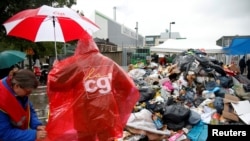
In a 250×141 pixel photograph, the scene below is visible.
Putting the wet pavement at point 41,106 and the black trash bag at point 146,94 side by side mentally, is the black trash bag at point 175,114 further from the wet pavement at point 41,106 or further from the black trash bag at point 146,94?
the wet pavement at point 41,106

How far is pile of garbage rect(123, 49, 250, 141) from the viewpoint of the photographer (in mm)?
5457

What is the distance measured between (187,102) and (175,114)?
1438 mm

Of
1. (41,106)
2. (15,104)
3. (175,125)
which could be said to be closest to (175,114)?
(175,125)

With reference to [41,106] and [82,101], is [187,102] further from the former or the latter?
[82,101]

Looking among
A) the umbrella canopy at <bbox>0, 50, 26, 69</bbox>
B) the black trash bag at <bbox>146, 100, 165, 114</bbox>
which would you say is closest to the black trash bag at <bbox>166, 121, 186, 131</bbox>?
the black trash bag at <bbox>146, 100, 165, 114</bbox>

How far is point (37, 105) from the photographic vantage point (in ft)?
29.9

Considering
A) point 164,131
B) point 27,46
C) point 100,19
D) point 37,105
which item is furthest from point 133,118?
point 100,19

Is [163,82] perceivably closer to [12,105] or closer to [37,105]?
[37,105]

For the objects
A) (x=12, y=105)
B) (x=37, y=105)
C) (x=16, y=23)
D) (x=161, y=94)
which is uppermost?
(x=16, y=23)

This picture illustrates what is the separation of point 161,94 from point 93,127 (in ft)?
16.4

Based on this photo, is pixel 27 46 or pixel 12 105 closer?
pixel 12 105

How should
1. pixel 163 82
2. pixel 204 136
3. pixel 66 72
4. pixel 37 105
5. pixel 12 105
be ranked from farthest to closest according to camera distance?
pixel 37 105 → pixel 163 82 → pixel 204 136 → pixel 66 72 → pixel 12 105

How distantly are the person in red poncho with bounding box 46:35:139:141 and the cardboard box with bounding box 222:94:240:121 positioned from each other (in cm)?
424

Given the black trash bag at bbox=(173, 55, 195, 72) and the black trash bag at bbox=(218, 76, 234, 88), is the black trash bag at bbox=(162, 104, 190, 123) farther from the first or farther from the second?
the black trash bag at bbox=(173, 55, 195, 72)
